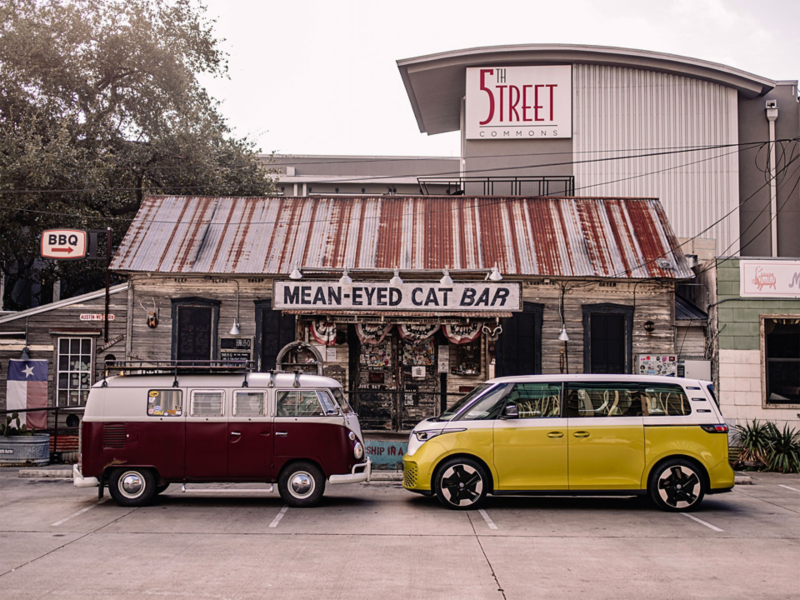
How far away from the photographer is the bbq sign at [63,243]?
19.1m

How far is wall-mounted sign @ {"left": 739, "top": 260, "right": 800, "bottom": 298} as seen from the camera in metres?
17.5

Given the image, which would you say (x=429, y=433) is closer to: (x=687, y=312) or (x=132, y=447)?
(x=132, y=447)

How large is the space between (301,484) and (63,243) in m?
11.2

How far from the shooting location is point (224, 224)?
20.1 meters

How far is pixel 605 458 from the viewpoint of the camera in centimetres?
1124

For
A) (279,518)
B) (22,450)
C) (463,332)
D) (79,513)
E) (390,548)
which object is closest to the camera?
(390,548)

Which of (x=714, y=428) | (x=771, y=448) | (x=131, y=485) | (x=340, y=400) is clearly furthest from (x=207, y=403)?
(x=771, y=448)

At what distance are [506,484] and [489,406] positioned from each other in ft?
3.89

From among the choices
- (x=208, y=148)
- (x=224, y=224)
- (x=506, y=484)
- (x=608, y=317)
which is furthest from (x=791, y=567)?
(x=208, y=148)

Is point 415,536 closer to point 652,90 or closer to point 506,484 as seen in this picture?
point 506,484

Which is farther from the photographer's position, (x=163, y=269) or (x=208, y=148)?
(x=208, y=148)

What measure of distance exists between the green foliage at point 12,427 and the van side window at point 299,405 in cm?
829

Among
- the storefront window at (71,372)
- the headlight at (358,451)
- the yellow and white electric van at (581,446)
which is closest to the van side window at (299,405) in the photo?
the headlight at (358,451)

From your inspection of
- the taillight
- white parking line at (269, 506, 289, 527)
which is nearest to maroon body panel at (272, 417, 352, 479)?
white parking line at (269, 506, 289, 527)
